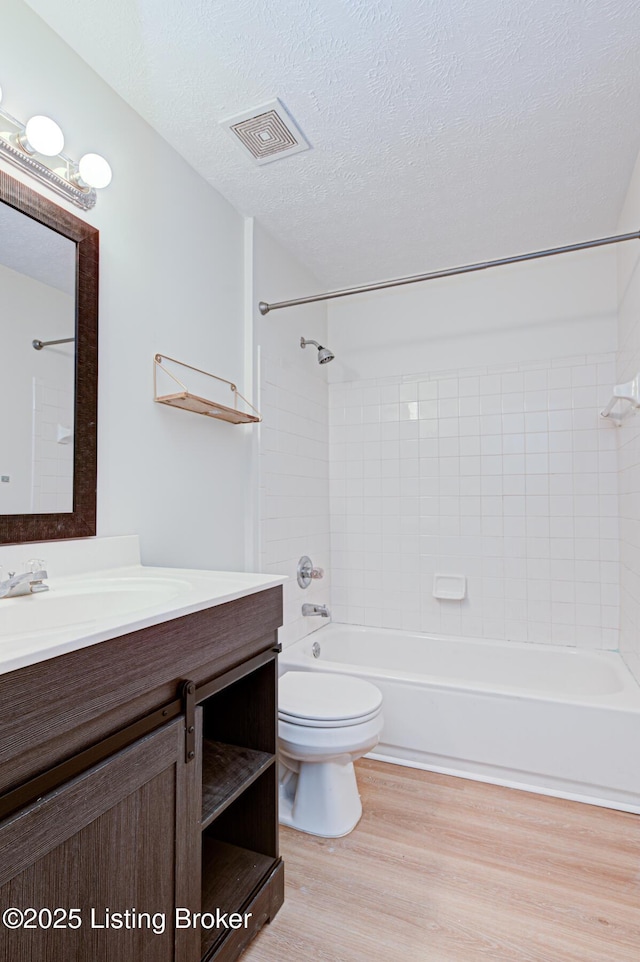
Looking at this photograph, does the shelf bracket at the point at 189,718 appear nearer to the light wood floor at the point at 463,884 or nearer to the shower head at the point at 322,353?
the light wood floor at the point at 463,884

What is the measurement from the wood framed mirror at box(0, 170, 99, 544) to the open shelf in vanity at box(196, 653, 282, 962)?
0.64 m

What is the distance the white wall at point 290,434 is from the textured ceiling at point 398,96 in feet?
1.04

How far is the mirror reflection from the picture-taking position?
4.17 feet

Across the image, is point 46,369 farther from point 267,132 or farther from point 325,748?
point 325,748

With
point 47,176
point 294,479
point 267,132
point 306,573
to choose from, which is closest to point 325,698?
point 306,573

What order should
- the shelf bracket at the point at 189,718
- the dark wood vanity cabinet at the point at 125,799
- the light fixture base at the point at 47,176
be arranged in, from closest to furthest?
the dark wood vanity cabinet at the point at 125,799 → the shelf bracket at the point at 189,718 → the light fixture base at the point at 47,176

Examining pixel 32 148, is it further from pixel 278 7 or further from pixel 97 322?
pixel 278 7

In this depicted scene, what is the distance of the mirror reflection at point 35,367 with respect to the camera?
1.27 metres

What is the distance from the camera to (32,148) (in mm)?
1271

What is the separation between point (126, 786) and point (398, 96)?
77.8 inches

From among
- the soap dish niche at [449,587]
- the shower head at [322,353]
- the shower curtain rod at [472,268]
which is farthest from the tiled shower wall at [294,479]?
the soap dish niche at [449,587]

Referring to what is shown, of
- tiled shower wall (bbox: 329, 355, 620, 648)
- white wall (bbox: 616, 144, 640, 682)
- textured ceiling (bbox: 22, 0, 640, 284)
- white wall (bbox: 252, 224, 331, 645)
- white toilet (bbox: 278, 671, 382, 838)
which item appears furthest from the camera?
tiled shower wall (bbox: 329, 355, 620, 648)

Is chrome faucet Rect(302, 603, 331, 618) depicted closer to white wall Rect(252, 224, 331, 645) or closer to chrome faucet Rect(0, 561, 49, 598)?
white wall Rect(252, 224, 331, 645)

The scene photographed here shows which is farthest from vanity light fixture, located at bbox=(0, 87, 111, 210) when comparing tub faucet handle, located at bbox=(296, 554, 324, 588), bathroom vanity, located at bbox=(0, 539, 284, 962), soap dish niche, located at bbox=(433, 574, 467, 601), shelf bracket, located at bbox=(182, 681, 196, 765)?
soap dish niche, located at bbox=(433, 574, 467, 601)
